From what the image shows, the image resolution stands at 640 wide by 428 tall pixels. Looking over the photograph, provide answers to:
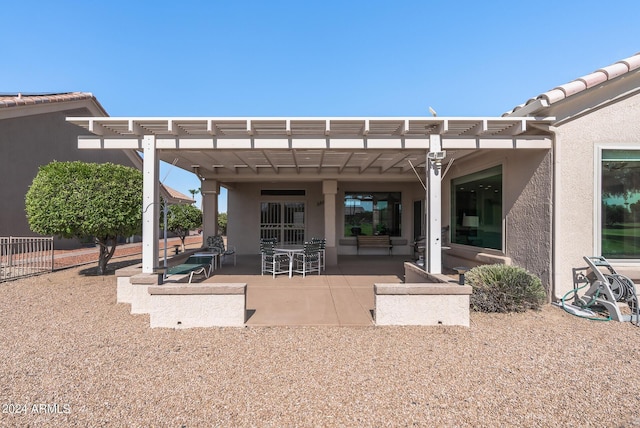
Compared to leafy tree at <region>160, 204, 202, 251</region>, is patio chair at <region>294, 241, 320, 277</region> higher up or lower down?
lower down

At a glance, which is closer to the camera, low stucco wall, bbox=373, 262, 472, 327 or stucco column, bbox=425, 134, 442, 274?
low stucco wall, bbox=373, 262, 472, 327

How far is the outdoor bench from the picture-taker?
1287 centimetres

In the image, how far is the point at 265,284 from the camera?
7.27 meters

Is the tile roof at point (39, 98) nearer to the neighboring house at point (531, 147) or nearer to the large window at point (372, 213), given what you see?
the neighboring house at point (531, 147)

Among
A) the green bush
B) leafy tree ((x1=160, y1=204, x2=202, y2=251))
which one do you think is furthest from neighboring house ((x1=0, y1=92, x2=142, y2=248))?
the green bush

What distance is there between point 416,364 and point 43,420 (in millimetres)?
3435

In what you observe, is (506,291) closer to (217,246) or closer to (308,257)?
(308,257)

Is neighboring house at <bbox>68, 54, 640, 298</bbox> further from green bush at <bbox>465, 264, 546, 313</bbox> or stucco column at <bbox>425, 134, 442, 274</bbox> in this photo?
green bush at <bbox>465, 264, 546, 313</bbox>

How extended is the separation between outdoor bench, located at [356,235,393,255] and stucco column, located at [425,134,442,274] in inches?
280

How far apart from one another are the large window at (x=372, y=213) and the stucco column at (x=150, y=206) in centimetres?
851

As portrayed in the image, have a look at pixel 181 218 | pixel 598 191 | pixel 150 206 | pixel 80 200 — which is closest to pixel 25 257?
pixel 80 200

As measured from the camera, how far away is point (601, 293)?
5.55 meters

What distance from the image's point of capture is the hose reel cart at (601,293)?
5.13 metres

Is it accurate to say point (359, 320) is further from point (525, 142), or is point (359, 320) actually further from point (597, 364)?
point (525, 142)
